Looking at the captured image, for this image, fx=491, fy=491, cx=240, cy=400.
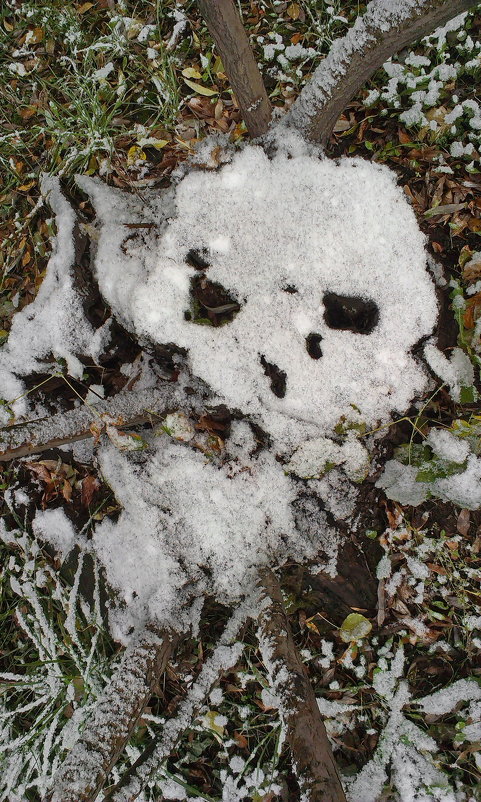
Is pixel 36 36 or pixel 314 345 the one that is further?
pixel 36 36

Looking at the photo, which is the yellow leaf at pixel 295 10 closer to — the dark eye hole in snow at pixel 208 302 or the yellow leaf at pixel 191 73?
the yellow leaf at pixel 191 73

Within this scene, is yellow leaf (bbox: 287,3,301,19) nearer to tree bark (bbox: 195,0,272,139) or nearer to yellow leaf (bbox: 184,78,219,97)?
yellow leaf (bbox: 184,78,219,97)

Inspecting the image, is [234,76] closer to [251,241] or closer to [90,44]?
[251,241]

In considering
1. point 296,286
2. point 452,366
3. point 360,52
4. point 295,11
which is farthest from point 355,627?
point 295,11

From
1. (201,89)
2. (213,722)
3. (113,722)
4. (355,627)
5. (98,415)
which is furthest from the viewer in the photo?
(201,89)

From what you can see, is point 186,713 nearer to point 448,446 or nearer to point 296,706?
point 296,706

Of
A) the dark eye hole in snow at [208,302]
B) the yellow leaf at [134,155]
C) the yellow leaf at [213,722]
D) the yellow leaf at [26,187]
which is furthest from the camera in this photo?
the yellow leaf at [26,187]

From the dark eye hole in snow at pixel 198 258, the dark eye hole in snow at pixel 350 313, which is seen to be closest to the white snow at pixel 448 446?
the dark eye hole in snow at pixel 350 313
